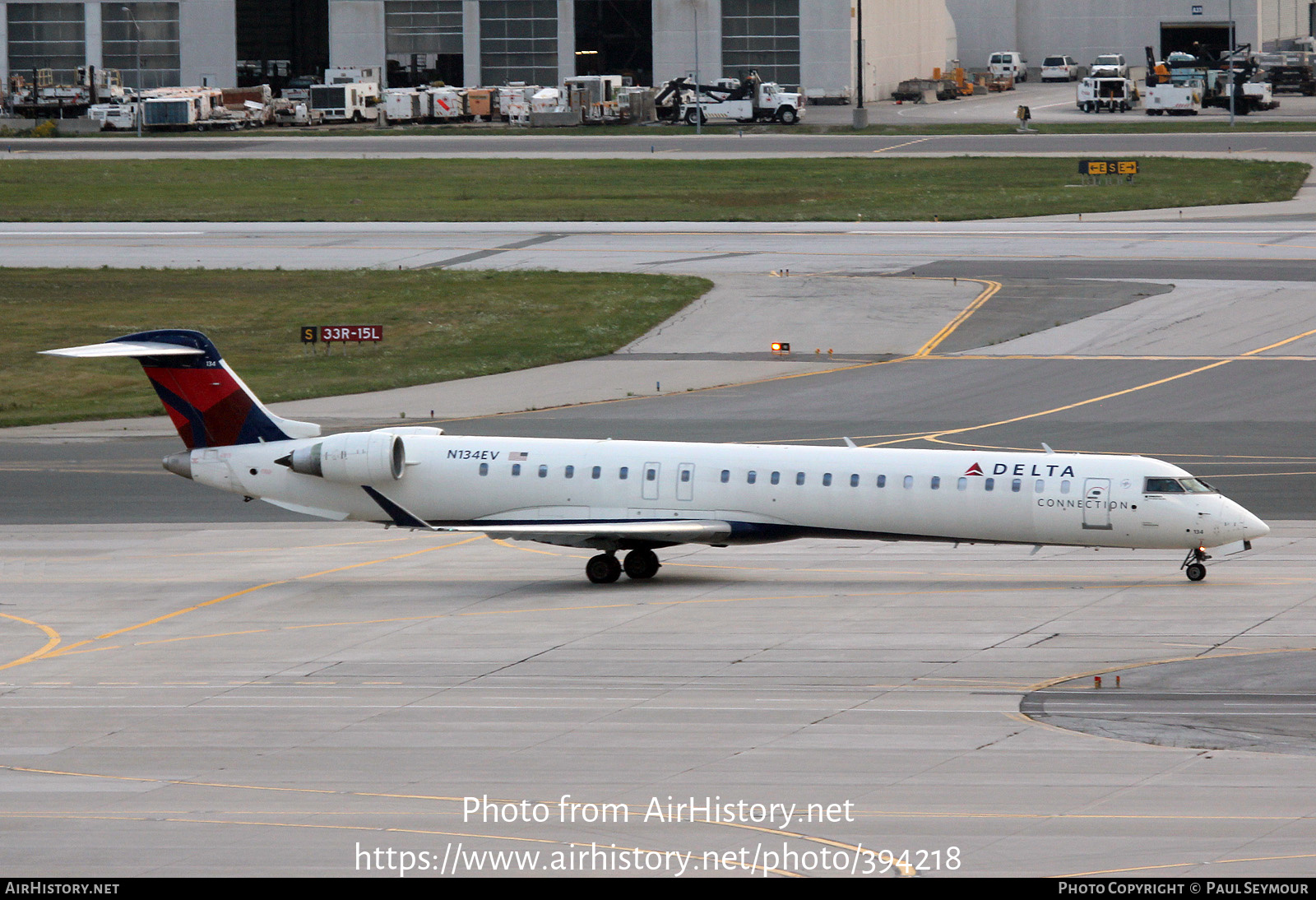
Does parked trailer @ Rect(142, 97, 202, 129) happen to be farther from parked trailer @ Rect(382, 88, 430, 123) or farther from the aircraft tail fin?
the aircraft tail fin

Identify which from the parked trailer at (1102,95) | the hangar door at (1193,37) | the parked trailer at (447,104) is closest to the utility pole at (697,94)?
the parked trailer at (447,104)

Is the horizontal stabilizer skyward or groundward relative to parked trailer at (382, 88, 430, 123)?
groundward

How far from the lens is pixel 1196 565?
3578cm

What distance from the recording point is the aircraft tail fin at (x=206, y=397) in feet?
127

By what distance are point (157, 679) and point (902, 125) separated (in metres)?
115

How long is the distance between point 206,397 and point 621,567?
408 inches

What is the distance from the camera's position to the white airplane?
1394 inches

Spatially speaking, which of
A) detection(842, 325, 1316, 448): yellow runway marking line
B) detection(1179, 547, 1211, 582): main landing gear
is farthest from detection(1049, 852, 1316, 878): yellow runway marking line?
detection(842, 325, 1316, 448): yellow runway marking line

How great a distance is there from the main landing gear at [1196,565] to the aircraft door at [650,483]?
11598 mm

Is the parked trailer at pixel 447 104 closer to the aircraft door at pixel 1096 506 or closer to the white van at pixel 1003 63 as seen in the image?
the white van at pixel 1003 63

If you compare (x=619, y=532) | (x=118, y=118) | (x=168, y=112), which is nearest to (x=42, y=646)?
(x=619, y=532)

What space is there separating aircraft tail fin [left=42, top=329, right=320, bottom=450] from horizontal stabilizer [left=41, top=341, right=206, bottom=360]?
19 mm

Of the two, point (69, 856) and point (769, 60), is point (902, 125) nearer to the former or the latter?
point (769, 60)

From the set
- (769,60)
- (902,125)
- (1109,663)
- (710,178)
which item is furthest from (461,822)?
(769,60)
